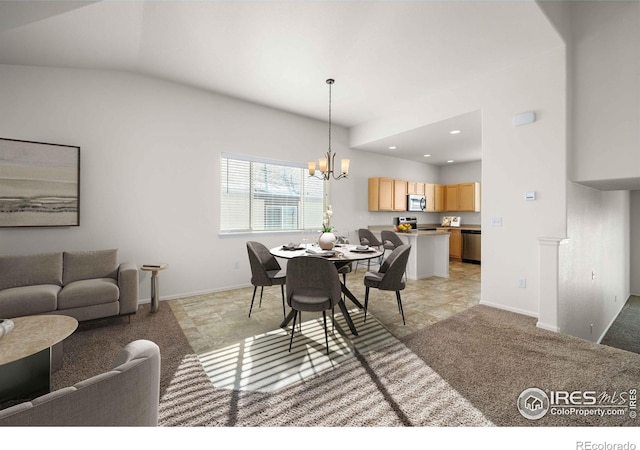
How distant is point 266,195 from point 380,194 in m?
2.71

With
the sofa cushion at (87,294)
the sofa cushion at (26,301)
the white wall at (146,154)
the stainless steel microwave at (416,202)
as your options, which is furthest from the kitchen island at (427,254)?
the sofa cushion at (26,301)

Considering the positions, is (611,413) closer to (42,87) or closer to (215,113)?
(215,113)

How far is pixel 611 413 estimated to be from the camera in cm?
168

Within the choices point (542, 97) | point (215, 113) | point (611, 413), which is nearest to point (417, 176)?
point (542, 97)

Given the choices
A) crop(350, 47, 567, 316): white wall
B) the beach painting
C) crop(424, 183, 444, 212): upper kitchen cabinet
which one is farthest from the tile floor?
crop(424, 183, 444, 212): upper kitchen cabinet

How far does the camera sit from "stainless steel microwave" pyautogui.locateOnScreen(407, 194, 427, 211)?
277 inches

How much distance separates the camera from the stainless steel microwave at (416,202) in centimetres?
704

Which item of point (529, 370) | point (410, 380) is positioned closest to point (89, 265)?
point (410, 380)

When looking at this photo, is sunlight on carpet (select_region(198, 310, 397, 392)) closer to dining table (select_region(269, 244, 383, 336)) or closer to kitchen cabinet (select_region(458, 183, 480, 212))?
dining table (select_region(269, 244, 383, 336))

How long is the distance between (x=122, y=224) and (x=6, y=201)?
3.51 feet

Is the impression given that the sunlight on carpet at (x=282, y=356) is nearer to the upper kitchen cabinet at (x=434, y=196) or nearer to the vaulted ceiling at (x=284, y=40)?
the vaulted ceiling at (x=284, y=40)

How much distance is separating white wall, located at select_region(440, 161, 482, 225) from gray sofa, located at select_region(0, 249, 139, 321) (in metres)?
8.15

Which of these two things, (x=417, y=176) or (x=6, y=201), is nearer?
(x=6, y=201)
